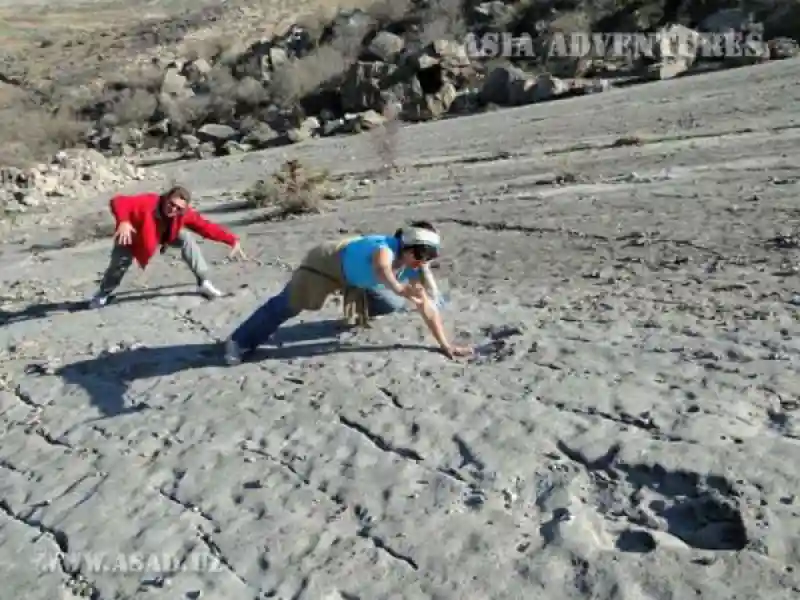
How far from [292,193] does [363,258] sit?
6.95 metres

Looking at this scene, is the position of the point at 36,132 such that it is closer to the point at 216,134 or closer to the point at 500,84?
the point at 216,134

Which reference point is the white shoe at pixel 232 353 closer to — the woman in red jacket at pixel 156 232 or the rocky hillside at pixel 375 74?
the woman in red jacket at pixel 156 232

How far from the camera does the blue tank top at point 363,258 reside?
5.83 meters

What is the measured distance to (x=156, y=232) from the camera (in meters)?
8.04

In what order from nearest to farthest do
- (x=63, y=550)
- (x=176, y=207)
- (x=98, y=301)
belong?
(x=63, y=550) < (x=176, y=207) < (x=98, y=301)

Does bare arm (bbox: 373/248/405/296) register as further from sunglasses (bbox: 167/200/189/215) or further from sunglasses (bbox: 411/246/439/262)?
sunglasses (bbox: 167/200/189/215)

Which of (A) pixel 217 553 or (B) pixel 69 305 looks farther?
(B) pixel 69 305

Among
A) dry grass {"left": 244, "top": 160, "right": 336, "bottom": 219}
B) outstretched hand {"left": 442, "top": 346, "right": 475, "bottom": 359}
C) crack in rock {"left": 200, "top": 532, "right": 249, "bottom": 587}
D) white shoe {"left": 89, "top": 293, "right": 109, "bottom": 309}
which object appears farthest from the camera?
dry grass {"left": 244, "top": 160, "right": 336, "bottom": 219}

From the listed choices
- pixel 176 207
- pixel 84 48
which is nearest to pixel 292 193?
pixel 176 207

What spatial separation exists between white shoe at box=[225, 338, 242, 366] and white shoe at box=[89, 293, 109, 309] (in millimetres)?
2523

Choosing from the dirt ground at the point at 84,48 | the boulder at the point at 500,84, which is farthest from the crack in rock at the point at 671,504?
the dirt ground at the point at 84,48

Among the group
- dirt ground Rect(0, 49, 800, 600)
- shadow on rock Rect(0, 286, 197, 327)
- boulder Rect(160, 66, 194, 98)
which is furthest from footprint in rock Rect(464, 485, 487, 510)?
boulder Rect(160, 66, 194, 98)

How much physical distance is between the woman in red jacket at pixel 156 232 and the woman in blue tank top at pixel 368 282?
6.01 feet

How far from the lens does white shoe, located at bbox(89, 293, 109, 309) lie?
855 centimetres
